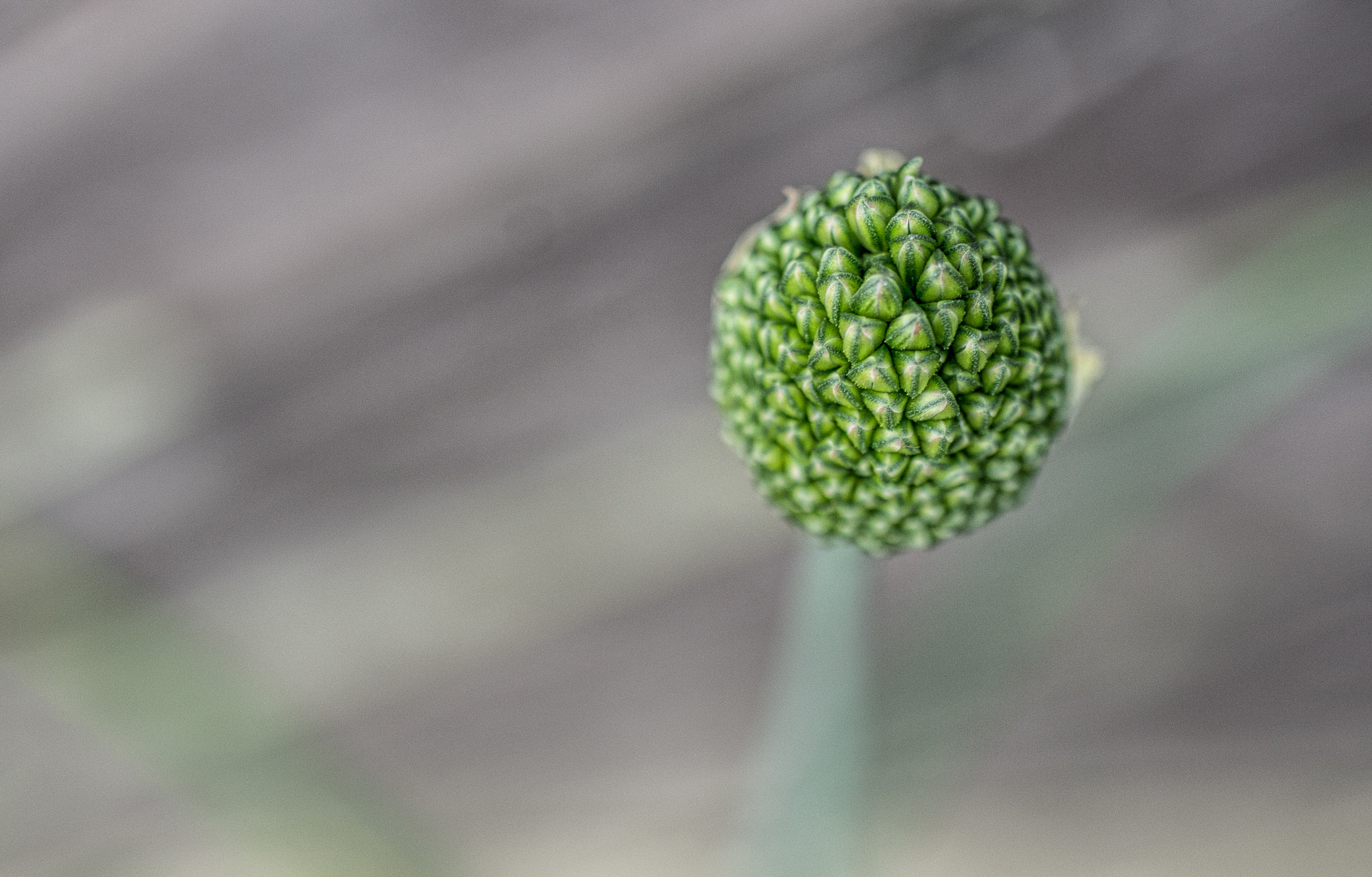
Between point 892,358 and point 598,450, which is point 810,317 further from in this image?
point 598,450

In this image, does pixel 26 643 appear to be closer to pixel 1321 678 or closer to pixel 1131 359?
pixel 1131 359

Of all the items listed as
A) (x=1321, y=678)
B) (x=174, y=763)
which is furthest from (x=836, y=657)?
(x=174, y=763)

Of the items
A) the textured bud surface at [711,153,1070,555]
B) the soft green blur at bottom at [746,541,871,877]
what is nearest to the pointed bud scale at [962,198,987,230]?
the textured bud surface at [711,153,1070,555]

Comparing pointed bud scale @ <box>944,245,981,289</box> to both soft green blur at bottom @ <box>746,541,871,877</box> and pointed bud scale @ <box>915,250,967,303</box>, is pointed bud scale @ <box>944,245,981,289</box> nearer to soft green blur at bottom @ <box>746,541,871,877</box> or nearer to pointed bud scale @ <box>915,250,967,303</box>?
pointed bud scale @ <box>915,250,967,303</box>

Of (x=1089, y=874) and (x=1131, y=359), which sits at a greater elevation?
(x=1131, y=359)

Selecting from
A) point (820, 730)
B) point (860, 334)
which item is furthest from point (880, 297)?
point (820, 730)

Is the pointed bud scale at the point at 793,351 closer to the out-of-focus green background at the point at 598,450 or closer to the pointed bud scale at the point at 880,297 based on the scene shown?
the pointed bud scale at the point at 880,297

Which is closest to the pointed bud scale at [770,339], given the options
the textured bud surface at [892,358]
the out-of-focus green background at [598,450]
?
the textured bud surface at [892,358]
